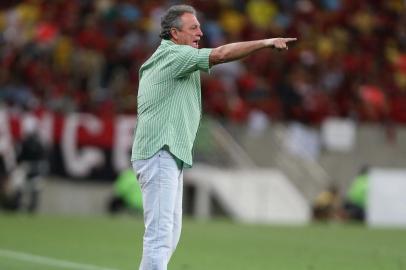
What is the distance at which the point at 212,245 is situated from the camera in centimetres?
1605

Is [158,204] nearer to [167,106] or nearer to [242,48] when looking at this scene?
[167,106]

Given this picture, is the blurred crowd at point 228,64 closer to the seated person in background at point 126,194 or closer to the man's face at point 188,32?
the seated person in background at point 126,194

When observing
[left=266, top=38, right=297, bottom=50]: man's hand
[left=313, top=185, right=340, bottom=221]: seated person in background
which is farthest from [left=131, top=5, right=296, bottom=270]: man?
[left=313, top=185, right=340, bottom=221]: seated person in background

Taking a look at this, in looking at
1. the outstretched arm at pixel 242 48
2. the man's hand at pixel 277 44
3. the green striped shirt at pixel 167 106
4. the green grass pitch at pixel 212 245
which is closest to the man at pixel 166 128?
the green striped shirt at pixel 167 106

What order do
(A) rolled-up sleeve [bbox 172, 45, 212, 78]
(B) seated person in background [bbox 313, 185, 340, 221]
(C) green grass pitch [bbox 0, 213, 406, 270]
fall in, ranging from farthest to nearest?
(B) seated person in background [bbox 313, 185, 340, 221] → (C) green grass pitch [bbox 0, 213, 406, 270] → (A) rolled-up sleeve [bbox 172, 45, 212, 78]

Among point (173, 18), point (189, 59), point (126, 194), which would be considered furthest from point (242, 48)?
point (126, 194)

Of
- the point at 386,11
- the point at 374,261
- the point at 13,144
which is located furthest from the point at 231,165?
the point at 374,261

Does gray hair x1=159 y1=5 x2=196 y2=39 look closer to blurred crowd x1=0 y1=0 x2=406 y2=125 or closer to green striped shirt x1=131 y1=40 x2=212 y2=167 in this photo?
green striped shirt x1=131 y1=40 x2=212 y2=167

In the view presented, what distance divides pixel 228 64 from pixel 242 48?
18.0m

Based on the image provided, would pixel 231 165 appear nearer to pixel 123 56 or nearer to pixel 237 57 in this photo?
pixel 123 56

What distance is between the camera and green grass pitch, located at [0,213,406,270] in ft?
43.1

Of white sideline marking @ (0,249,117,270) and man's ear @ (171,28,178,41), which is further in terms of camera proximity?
white sideline marking @ (0,249,117,270)

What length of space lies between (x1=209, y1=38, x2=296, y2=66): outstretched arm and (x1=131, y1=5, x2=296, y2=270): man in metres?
0.18

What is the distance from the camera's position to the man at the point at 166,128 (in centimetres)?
848
